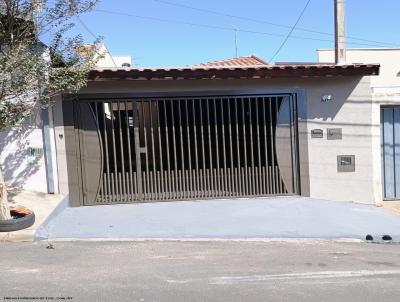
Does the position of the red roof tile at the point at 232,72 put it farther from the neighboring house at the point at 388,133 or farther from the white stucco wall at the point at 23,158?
the white stucco wall at the point at 23,158

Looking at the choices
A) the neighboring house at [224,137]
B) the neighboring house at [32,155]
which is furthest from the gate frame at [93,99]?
the neighboring house at [32,155]

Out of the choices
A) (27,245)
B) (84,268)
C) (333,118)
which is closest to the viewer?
(84,268)

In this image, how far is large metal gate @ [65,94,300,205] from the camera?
10047mm

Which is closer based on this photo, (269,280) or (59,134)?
(269,280)

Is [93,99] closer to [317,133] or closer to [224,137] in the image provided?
[224,137]

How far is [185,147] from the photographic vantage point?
34.0 ft

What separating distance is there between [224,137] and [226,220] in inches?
91.0

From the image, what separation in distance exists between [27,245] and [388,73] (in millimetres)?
22568

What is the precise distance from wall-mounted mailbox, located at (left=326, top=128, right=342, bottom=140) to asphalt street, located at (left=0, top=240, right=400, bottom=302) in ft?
11.0

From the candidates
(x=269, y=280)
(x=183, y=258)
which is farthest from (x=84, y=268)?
(x=269, y=280)

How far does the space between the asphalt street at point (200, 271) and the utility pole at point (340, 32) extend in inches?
199

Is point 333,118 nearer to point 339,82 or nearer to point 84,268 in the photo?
point 339,82

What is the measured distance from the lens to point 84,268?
5.84 m

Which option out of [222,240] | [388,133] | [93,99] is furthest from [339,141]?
[93,99]
